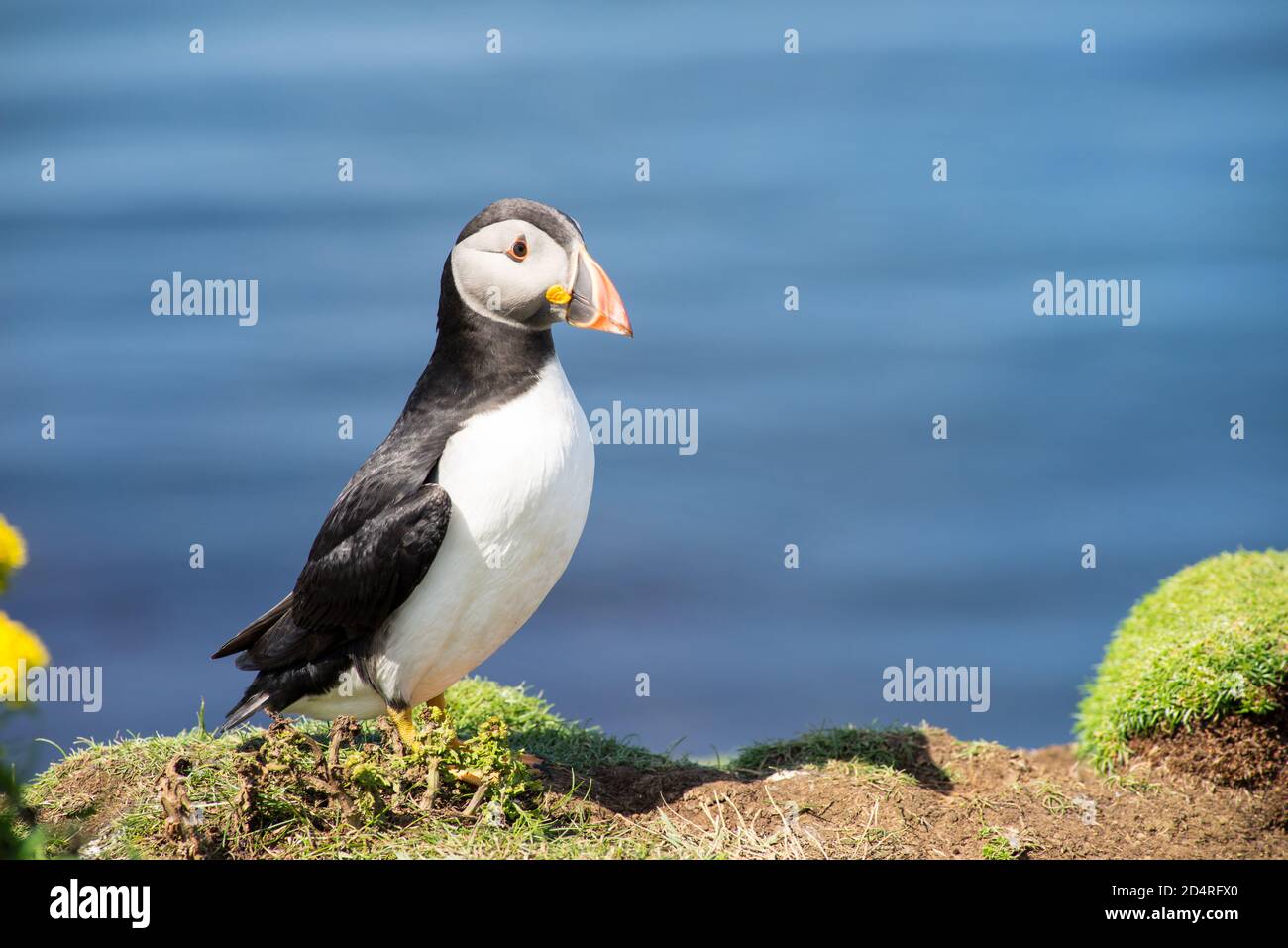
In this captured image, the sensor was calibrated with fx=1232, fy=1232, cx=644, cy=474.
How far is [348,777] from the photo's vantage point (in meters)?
4.04

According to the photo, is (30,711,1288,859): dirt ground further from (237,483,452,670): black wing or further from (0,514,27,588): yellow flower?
(0,514,27,588): yellow flower

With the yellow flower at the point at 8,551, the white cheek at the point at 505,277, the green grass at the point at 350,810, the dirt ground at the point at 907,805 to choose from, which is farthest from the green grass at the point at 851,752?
the yellow flower at the point at 8,551

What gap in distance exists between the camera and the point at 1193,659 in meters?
5.68

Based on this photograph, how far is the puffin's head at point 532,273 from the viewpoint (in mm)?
4363

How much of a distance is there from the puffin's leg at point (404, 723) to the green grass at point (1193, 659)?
3.34 metres

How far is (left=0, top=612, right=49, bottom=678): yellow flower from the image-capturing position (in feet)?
8.07

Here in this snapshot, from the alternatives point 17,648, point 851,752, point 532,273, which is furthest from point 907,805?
point 17,648

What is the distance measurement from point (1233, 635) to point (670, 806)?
288 cm

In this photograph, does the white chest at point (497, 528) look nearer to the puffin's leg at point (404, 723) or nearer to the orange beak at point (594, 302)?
the puffin's leg at point (404, 723)

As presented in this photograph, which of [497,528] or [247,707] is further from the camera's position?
[247,707]

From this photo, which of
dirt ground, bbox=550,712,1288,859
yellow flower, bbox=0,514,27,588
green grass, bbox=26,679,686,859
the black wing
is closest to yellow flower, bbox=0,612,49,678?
yellow flower, bbox=0,514,27,588

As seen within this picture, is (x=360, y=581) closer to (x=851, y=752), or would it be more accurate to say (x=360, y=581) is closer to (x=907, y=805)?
(x=907, y=805)

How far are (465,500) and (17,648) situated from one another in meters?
1.95
